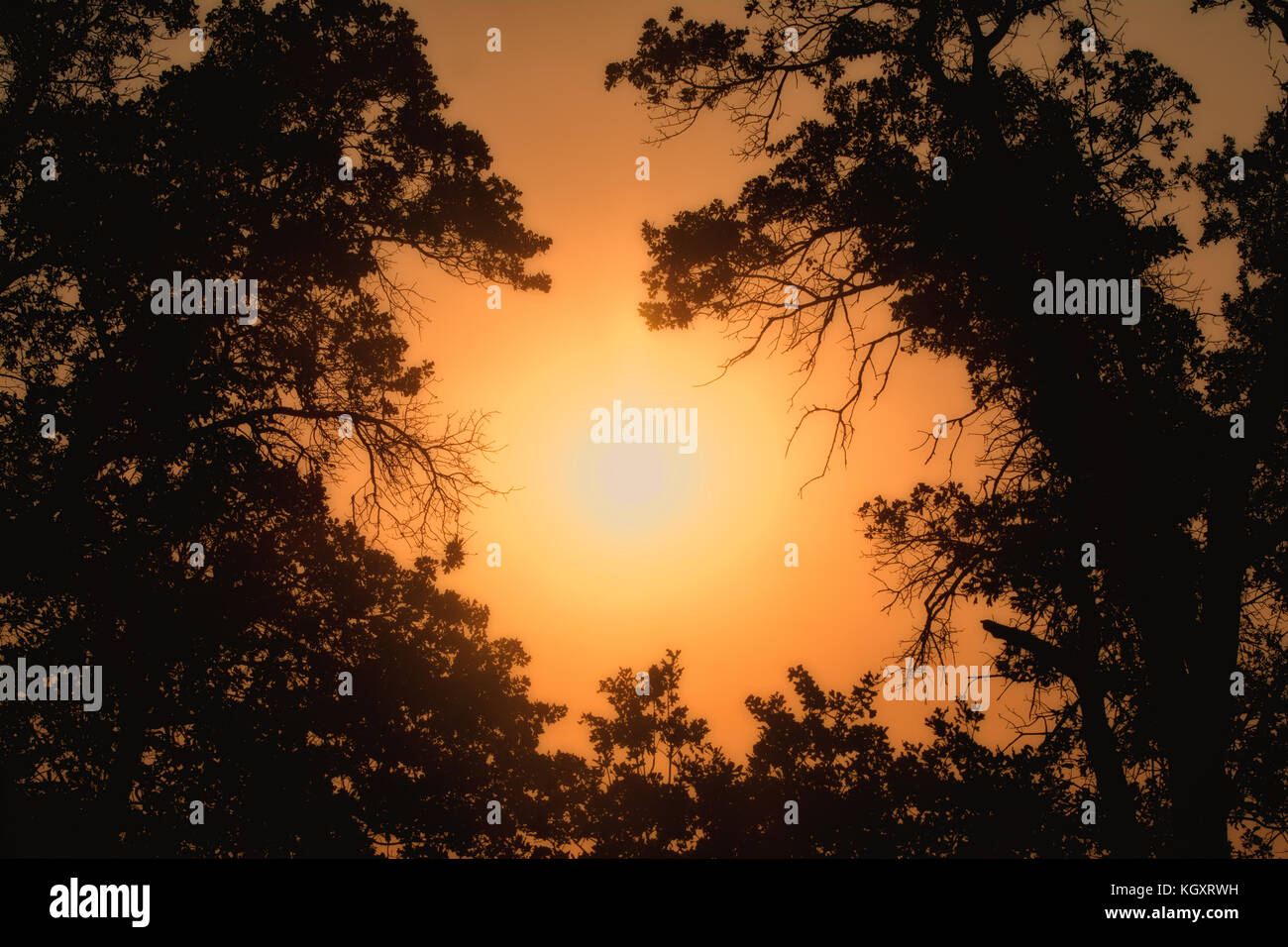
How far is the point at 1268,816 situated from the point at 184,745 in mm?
13687

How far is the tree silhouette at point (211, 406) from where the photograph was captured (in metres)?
9.54

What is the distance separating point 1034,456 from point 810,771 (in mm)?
6886

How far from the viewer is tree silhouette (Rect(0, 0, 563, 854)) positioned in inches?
376

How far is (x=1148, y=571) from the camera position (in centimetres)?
848

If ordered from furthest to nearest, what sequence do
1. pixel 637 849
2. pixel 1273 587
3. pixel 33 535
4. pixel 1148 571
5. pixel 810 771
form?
pixel 637 849 → pixel 810 771 → pixel 1273 587 → pixel 33 535 → pixel 1148 571

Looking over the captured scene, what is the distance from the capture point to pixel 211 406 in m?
9.87

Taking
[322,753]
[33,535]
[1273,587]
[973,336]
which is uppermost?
[973,336]

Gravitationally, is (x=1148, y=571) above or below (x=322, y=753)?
above

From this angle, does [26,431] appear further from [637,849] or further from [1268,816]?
[1268,816]

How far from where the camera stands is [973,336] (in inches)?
382

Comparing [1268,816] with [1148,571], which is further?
[1268,816]

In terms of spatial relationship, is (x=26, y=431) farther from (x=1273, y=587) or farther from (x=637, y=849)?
(x=1273, y=587)

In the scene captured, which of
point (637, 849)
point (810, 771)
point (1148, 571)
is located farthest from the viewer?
point (637, 849)
